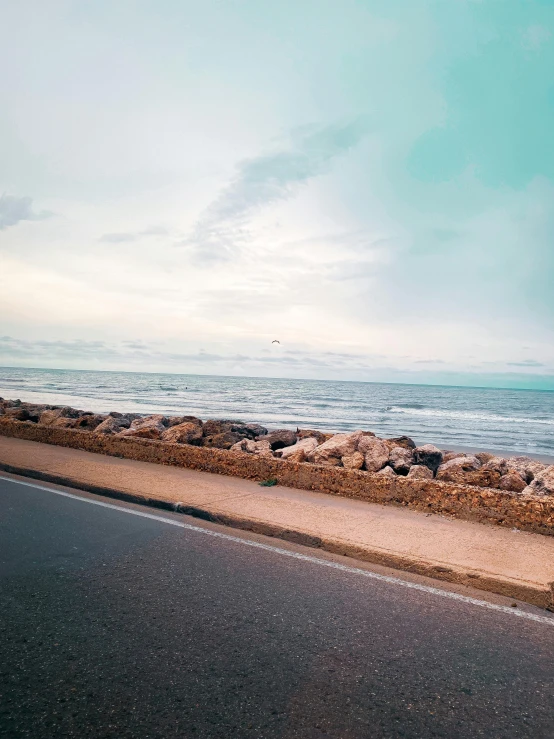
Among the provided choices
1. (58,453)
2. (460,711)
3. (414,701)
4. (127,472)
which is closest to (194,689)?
(414,701)

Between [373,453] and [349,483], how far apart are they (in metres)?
2.80

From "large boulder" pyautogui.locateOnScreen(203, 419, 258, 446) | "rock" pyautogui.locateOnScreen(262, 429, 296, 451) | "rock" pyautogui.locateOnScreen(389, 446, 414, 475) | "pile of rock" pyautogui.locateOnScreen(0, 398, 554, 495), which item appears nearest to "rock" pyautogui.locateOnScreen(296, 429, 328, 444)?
"rock" pyautogui.locateOnScreen(262, 429, 296, 451)

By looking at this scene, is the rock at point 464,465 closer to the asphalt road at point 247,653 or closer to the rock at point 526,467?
the rock at point 526,467

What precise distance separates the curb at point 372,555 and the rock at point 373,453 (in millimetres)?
3896

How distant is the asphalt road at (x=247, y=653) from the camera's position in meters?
2.61

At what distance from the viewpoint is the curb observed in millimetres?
4348

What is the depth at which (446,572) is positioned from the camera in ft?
15.5

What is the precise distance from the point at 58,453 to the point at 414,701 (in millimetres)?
8814

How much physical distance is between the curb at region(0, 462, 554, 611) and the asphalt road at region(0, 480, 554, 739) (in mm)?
404

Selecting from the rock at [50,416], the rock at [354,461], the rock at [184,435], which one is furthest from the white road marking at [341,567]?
the rock at [50,416]

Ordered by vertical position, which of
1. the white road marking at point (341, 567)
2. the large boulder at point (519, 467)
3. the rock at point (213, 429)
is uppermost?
the rock at point (213, 429)

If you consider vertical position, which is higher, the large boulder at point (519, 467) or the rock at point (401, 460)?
the rock at point (401, 460)

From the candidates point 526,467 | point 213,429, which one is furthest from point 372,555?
point 213,429

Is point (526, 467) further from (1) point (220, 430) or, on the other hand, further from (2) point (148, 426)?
(2) point (148, 426)
